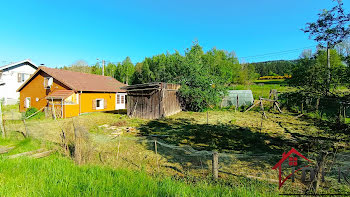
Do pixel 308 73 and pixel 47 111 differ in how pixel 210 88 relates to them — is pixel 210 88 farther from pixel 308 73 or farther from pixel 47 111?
pixel 47 111

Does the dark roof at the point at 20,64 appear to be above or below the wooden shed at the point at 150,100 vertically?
above

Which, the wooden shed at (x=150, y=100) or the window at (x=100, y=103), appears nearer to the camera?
the wooden shed at (x=150, y=100)

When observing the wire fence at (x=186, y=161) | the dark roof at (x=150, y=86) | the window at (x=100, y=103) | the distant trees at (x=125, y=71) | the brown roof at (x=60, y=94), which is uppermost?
the distant trees at (x=125, y=71)

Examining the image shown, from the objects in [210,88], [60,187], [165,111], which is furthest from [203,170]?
[210,88]

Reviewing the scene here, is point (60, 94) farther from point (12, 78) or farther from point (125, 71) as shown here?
point (125, 71)

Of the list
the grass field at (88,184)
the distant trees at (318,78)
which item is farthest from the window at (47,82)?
the distant trees at (318,78)

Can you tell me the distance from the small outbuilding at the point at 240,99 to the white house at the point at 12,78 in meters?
32.0

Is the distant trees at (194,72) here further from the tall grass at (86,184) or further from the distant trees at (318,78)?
the tall grass at (86,184)

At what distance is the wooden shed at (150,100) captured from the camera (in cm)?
1630

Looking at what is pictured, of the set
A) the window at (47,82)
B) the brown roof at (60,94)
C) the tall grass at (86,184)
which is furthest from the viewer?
the window at (47,82)

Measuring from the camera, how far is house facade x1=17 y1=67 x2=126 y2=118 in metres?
16.9

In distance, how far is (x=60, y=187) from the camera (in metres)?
3.51

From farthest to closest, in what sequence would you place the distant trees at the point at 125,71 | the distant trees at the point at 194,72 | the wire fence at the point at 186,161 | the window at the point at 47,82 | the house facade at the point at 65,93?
the distant trees at the point at 125,71
the distant trees at the point at 194,72
the window at the point at 47,82
the house facade at the point at 65,93
the wire fence at the point at 186,161

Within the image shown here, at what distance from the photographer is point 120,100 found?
79.6 feet
